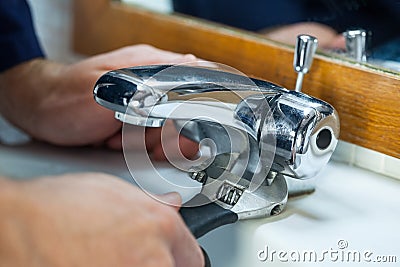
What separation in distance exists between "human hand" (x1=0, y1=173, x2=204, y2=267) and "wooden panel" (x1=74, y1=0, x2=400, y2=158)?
208 mm

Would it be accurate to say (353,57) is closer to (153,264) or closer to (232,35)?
(232,35)

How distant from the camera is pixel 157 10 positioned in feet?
2.07

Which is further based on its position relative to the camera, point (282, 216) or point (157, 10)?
point (157, 10)

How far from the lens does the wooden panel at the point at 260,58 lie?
468 mm

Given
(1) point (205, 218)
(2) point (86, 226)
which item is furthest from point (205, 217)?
(2) point (86, 226)

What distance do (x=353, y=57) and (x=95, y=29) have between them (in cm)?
30

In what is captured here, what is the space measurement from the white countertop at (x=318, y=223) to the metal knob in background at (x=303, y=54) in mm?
80

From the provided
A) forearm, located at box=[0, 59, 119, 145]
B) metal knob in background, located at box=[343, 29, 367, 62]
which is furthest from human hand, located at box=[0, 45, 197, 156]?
metal knob in background, located at box=[343, 29, 367, 62]

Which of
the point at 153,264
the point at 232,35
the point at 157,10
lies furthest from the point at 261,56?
the point at 153,264

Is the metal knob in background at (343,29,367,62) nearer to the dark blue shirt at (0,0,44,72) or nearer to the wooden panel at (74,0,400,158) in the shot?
the wooden panel at (74,0,400,158)

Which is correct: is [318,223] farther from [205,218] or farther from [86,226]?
[86,226]

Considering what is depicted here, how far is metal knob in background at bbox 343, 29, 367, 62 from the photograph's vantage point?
1.64 feet

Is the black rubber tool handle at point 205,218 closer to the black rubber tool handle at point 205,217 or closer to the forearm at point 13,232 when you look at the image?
the black rubber tool handle at point 205,217

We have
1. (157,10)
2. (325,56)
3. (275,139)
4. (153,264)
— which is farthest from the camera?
(157,10)
